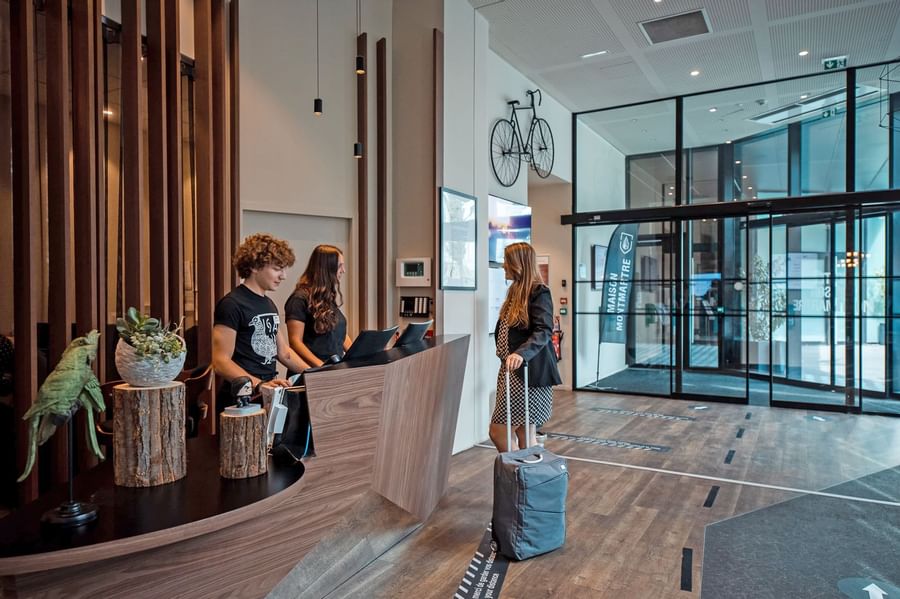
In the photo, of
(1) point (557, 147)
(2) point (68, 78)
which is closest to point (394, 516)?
(2) point (68, 78)

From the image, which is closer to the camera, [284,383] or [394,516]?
[284,383]

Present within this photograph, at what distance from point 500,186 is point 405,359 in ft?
12.8

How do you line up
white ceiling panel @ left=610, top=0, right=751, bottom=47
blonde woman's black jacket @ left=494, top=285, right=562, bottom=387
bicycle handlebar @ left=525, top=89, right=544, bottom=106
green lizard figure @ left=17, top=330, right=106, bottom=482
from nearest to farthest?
1. green lizard figure @ left=17, top=330, right=106, bottom=482
2. blonde woman's black jacket @ left=494, top=285, right=562, bottom=387
3. white ceiling panel @ left=610, top=0, right=751, bottom=47
4. bicycle handlebar @ left=525, top=89, right=544, bottom=106

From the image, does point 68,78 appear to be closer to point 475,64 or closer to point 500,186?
point 475,64

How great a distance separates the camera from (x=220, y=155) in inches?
146

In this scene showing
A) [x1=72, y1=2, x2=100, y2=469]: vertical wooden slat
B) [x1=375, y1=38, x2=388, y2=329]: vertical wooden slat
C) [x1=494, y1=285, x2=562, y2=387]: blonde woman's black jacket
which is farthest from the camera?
[x1=375, y1=38, x2=388, y2=329]: vertical wooden slat

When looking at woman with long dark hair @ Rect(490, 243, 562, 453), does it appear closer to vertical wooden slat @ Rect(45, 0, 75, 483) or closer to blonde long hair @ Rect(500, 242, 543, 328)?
blonde long hair @ Rect(500, 242, 543, 328)

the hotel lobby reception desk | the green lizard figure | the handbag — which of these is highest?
the green lizard figure

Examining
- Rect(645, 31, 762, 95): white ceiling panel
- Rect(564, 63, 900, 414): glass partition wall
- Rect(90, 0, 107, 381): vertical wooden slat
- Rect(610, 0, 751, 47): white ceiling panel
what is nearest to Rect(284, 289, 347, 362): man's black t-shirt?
Rect(90, 0, 107, 381): vertical wooden slat

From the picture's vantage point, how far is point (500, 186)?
605 centimetres

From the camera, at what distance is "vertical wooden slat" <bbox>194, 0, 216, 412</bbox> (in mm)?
3600

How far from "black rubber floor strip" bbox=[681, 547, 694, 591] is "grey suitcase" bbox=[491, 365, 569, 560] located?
60 cm

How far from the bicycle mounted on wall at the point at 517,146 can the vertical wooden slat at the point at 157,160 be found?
3.29 m

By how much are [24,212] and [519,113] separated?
5.10 m
